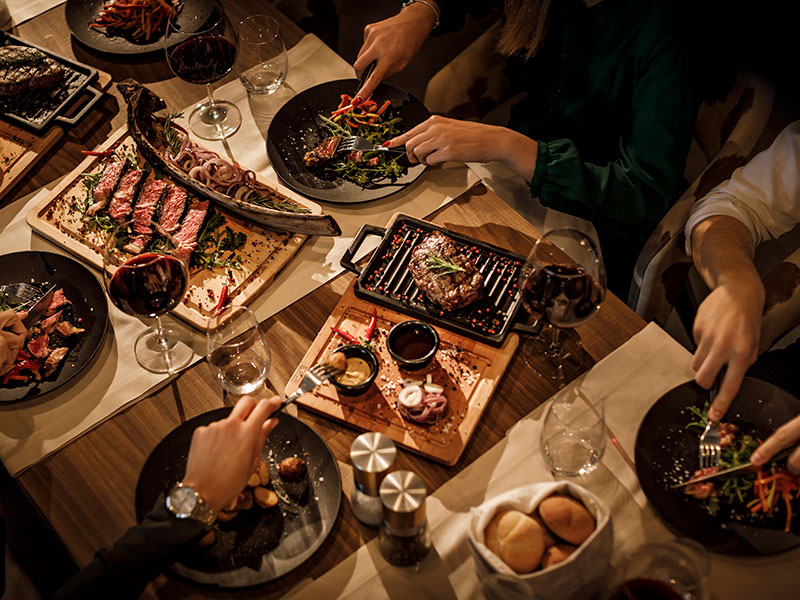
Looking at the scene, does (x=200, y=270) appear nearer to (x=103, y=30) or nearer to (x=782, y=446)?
(x=103, y=30)

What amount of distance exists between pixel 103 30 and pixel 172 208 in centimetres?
85

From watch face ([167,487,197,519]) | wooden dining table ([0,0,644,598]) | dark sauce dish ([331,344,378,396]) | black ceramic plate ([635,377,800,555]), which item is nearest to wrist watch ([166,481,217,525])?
watch face ([167,487,197,519])

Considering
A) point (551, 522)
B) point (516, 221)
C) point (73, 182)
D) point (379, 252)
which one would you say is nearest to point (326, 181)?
point (379, 252)

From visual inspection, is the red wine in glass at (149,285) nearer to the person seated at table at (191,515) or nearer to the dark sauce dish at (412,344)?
the person seated at table at (191,515)

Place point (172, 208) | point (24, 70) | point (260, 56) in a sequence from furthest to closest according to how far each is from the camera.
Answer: point (260, 56) → point (24, 70) → point (172, 208)

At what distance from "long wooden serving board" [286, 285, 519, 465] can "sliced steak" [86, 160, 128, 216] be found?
742 millimetres

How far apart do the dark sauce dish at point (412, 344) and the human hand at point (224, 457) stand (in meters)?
0.35

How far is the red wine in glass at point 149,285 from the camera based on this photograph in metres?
1.45

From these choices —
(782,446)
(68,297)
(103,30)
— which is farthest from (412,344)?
(103,30)

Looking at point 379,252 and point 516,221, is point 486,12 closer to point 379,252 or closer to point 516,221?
point 516,221

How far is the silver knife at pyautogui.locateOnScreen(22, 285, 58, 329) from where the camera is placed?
1.59 m

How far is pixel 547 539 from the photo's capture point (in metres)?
1.17

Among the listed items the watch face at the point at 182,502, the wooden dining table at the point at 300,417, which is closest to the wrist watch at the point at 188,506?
the watch face at the point at 182,502

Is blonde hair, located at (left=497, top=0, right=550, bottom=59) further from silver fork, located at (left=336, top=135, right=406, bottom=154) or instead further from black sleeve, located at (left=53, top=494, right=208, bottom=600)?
black sleeve, located at (left=53, top=494, right=208, bottom=600)
